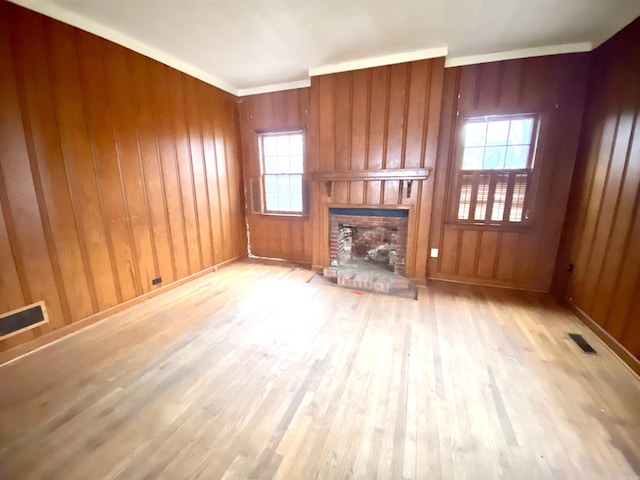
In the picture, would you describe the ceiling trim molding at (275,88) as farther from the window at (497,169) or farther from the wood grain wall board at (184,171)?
the window at (497,169)

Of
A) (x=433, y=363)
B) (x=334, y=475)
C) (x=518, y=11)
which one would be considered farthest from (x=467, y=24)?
(x=334, y=475)

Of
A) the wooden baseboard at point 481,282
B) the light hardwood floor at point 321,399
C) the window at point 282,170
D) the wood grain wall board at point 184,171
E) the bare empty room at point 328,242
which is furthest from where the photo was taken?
the window at point 282,170

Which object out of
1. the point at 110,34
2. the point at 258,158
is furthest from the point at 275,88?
the point at 110,34

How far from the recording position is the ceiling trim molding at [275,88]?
386 centimetres

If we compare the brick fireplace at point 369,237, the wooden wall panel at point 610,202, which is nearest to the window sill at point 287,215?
the brick fireplace at point 369,237

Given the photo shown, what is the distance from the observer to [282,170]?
4.28 metres

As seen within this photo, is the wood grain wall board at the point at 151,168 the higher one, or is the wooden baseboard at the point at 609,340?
the wood grain wall board at the point at 151,168

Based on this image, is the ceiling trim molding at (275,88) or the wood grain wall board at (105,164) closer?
the wood grain wall board at (105,164)

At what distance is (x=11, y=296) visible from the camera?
2031mm

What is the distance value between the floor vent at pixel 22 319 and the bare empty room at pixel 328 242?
1.2 inches

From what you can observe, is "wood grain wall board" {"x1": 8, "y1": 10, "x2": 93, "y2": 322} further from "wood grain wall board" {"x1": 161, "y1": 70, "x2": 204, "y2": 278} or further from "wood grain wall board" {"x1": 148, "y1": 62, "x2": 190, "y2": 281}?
"wood grain wall board" {"x1": 161, "y1": 70, "x2": 204, "y2": 278}

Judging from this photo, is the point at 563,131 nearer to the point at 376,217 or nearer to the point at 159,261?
the point at 376,217

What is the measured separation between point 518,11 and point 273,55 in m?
2.47

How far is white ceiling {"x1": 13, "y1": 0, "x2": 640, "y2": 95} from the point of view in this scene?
7.14ft
